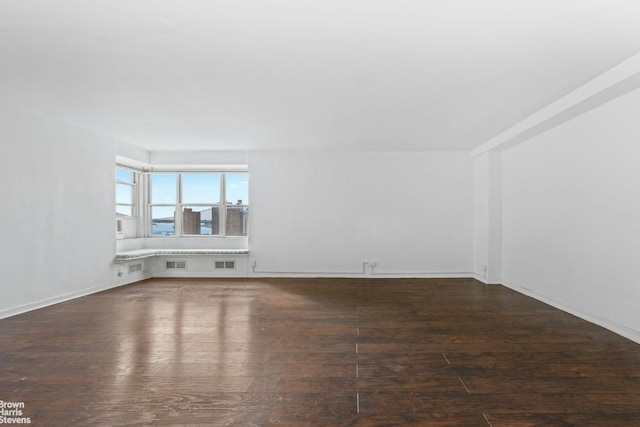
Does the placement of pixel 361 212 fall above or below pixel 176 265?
above

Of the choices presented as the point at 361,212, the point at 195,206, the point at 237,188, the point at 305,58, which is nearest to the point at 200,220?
the point at 195,206

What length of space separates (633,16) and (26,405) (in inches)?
185

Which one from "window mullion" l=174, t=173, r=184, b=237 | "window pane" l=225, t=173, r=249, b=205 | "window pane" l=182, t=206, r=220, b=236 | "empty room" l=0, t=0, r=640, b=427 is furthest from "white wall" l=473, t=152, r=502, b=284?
"window mullion" l=174, t=173, r=184, b=237

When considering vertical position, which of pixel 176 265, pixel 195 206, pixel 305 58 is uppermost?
pixel 305 58

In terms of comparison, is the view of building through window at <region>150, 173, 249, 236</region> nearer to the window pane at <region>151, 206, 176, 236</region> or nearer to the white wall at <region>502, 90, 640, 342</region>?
the window pane at <region>151, 206, 176, 236</region>

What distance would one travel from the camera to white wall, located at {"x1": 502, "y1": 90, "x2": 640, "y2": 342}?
11.1 ft

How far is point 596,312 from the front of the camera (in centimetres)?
377

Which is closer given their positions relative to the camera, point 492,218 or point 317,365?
point 317,365

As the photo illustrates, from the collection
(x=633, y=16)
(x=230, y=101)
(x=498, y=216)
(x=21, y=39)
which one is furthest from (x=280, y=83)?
(x=498, y=216)

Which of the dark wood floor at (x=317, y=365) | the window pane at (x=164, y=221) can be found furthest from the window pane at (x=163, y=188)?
the dark wood floor at (x=317, y=365)

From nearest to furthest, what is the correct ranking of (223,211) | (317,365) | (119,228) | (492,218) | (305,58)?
(317,365) < (305,58) < (492,218) < (119,228) < (223,211)

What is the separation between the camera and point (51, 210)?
4.66m

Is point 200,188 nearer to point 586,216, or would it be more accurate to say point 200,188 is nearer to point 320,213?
point 320,213

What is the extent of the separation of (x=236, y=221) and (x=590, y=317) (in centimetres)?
613
